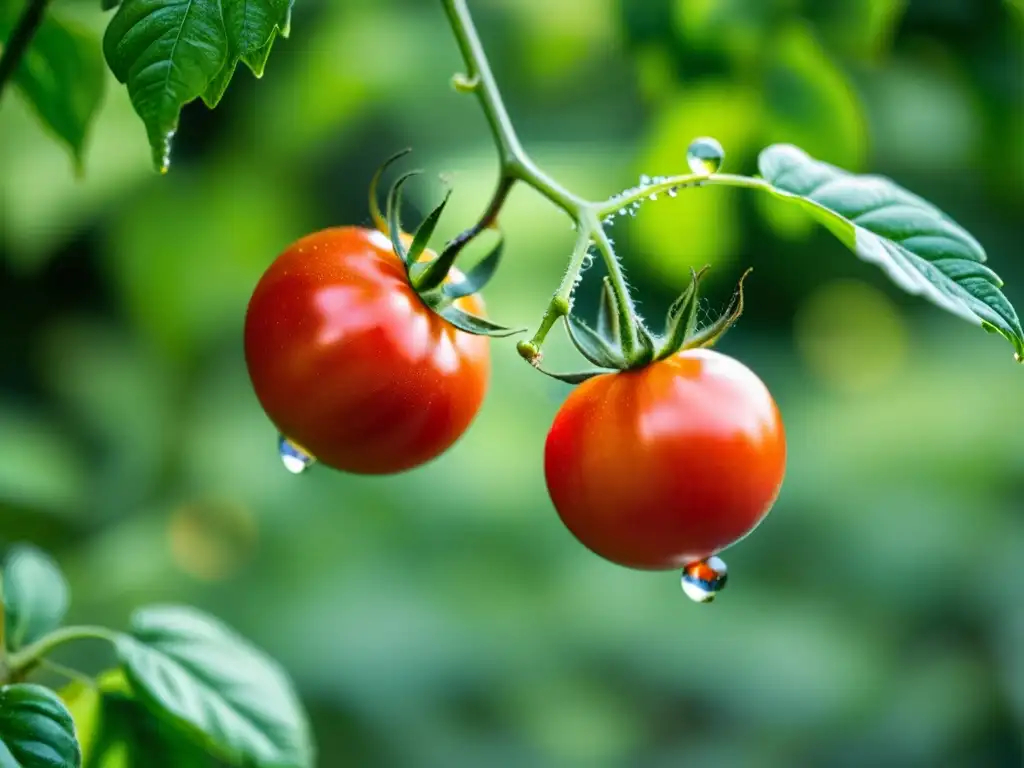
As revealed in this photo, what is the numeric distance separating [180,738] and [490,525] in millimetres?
1676

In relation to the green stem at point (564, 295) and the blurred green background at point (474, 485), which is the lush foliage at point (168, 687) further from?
the blurred green background at point (474, 485)

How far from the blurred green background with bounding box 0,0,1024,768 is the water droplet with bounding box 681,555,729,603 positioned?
1519 mm

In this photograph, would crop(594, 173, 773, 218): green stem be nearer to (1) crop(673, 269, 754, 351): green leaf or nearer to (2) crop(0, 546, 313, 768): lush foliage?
(1) crop(673, 269, 754, 351): green leaf

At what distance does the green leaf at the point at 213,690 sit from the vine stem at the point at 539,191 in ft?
1.05

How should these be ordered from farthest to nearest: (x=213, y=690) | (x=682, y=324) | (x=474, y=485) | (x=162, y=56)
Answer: (x=474, y=485) → (x=213, y=690) → (x=682, y=324) → (x=162, y=56)

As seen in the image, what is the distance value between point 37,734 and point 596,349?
13.6 inches

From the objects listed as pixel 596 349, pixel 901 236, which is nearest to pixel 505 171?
pixel 596 349

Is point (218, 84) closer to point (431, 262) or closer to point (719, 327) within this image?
point (431, 262)

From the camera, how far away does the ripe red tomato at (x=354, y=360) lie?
1.95ft

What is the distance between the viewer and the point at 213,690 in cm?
73

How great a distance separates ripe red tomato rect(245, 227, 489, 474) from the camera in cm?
59

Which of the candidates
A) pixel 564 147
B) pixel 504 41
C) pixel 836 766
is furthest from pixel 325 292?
pixel 836 766

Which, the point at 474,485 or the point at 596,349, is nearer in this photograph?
the point at 596,349

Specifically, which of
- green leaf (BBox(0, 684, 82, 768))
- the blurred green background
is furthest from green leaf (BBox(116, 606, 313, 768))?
the blurred green background
